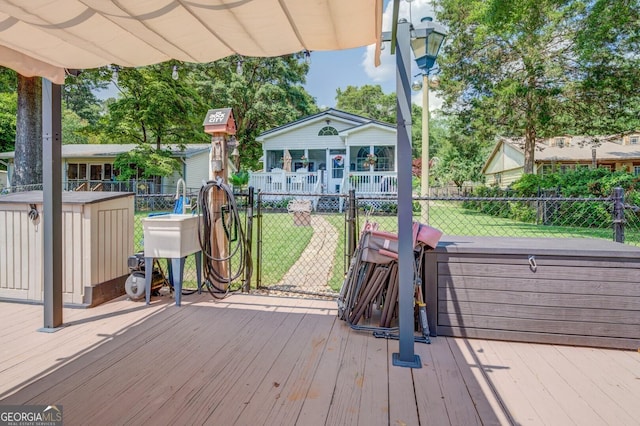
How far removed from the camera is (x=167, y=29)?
6.89 feet

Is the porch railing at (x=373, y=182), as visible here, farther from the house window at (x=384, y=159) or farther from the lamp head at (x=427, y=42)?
the lamp head at (x=427, y=42)

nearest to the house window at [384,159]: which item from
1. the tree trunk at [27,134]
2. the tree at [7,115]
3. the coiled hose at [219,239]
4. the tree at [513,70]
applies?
the tree at [513,70]

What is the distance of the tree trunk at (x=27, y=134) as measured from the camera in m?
7.83

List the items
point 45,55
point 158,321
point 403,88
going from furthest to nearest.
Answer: point 158,321 < point 45,55 < point 403,88

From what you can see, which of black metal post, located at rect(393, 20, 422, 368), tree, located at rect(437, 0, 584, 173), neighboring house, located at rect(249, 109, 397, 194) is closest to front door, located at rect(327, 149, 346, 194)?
neighboring house, located at rect(249, 109, 397, 194)

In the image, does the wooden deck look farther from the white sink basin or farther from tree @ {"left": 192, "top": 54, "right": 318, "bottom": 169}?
tree @ {"left": 192, "top": 54, "right": 318, "bottom": 169}

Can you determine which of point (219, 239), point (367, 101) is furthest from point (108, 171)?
point (367, 101)

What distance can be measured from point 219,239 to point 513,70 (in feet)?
42.8

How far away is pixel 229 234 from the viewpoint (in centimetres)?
352

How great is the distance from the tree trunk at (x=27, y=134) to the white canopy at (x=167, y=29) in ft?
23.1

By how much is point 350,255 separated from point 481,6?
9.43 meters

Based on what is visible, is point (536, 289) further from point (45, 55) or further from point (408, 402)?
point (45, 55)

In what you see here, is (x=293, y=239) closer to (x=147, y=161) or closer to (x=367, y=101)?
(x=147, y=161)

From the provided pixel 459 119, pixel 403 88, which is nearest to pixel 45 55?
pixel 403 88
